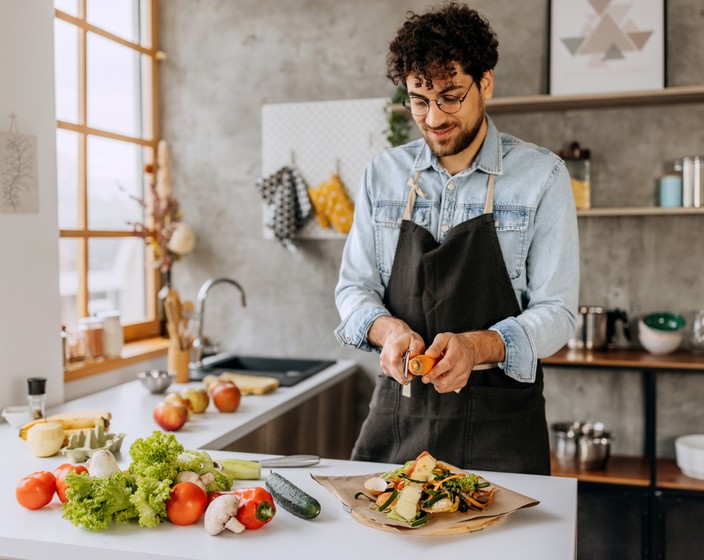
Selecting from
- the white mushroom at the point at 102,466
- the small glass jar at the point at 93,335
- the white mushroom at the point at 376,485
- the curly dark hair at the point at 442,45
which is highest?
the curly dark hair at the point at 442,45

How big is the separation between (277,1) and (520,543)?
3005 mm

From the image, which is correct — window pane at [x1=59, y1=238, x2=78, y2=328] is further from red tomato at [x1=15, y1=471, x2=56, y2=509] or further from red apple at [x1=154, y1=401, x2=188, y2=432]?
red tomato at [x1=15, y1=471, x2=56, y2=509]

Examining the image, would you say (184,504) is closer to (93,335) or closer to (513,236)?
(513,236)

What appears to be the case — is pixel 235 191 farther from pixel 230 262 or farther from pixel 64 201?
pixel 64 201

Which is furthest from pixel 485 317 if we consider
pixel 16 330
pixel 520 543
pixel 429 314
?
pixel 16 330

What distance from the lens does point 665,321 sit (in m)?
3.21

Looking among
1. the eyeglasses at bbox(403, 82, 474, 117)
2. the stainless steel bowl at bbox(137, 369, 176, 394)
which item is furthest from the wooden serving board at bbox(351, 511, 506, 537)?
the stainless steel bowl at bbox(137, 369, 176, 394)

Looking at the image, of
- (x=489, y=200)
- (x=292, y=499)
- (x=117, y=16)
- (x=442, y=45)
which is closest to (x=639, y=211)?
(x=489, y=200)

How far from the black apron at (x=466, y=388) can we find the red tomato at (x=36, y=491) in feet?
2.67

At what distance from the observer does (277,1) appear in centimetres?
367

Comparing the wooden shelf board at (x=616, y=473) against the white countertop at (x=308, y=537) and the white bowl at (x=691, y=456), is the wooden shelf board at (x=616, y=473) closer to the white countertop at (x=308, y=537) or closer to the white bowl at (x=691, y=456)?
the white bowl at (x=691, y=456)

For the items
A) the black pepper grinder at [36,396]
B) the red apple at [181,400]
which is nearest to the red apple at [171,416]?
the red apple at [181,400]

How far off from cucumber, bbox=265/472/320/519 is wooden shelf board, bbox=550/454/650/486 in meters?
1.84

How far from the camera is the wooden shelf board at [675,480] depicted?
9.78ft
